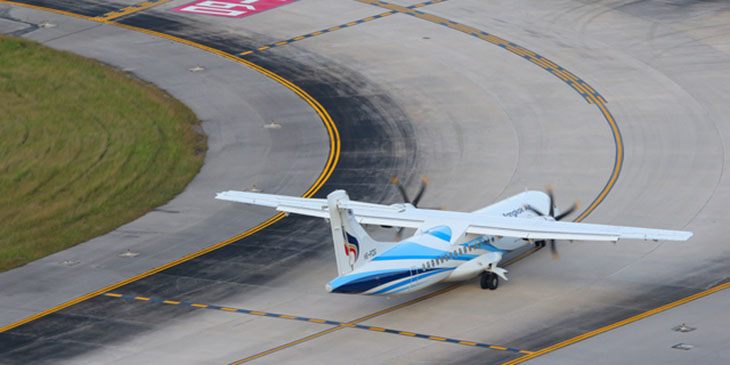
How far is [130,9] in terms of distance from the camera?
9538 centimetres

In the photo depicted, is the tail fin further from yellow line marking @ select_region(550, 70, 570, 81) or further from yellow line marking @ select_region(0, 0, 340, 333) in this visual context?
yellow line marking @ select_region(550, 70, 570, 81)

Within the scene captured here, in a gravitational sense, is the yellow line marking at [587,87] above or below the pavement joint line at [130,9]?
below

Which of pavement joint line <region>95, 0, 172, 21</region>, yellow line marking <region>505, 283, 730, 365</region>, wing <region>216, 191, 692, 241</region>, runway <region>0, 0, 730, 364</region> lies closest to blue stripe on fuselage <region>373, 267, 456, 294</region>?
runway <region>0, 0, 730, 364</region>

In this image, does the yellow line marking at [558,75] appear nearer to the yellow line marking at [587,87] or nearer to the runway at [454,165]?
Result: the runway at [454,165]

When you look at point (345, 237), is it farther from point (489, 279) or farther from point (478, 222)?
point (489, 279)

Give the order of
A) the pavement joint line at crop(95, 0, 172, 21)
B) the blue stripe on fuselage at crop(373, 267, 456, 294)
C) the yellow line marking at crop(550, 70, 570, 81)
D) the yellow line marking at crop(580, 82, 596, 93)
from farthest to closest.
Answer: the pavement joint line at crop(95, 0, 172, 21), the yellow line marking at crop(550, 70, 570, 81), the yellow line marking at crop(580, 82, 596, 93), the blue stripe on fuselage at crop(373, 267, 456, 294)

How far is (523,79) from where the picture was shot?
76.6 meters

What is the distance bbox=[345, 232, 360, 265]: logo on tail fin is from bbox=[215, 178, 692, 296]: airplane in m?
0.04

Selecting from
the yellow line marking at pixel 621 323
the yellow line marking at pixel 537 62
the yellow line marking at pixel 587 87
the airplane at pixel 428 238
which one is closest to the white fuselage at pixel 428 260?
the airplane at pixel 428 238

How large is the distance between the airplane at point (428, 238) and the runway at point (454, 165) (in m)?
1.79

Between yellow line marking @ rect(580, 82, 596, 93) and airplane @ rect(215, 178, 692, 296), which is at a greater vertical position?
yellow line marking @ rect(580, 82, 596, 93)

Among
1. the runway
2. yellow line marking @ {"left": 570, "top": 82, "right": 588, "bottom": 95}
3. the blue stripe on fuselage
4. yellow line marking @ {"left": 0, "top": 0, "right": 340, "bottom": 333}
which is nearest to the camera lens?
the blue stripe on fuselage

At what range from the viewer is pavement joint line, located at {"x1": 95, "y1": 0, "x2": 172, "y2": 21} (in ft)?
307

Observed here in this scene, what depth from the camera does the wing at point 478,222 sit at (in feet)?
139
